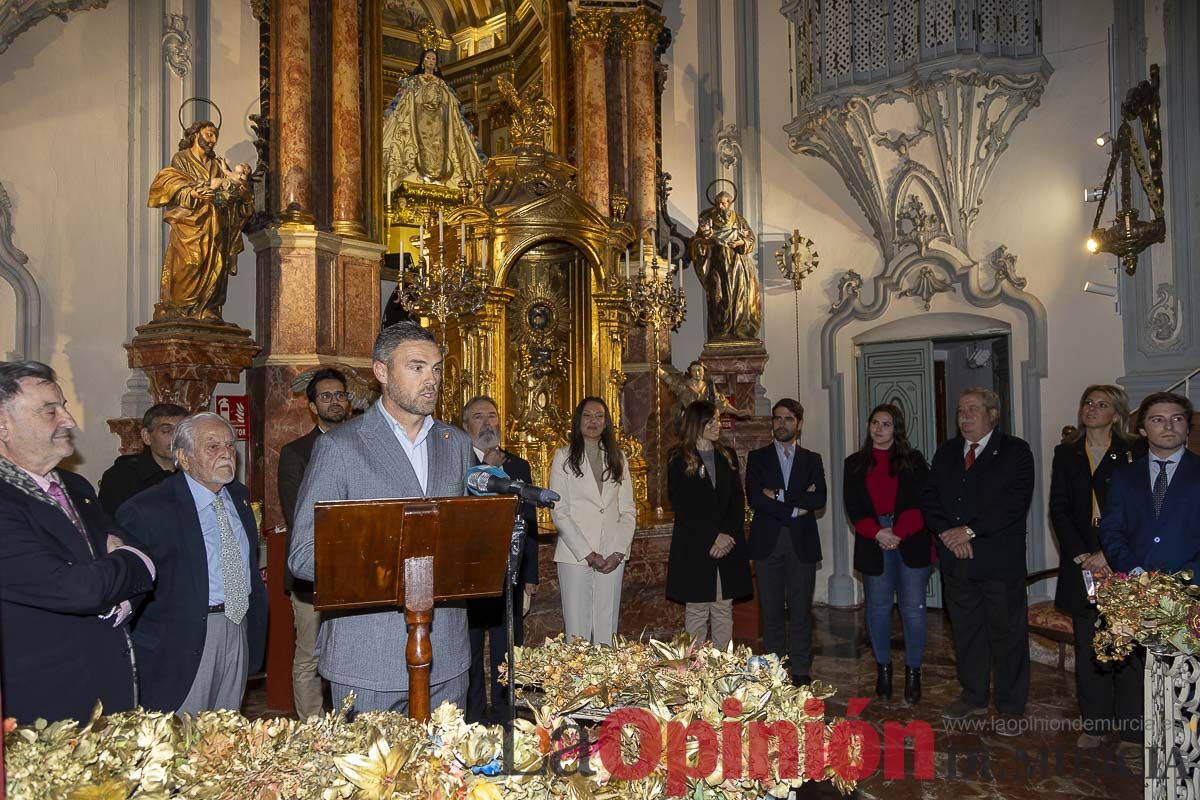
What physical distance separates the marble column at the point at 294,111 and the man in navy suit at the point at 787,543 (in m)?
4.07

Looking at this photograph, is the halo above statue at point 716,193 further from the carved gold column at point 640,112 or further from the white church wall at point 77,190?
the white church wall at point 77,190

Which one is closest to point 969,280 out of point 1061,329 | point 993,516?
point 1061,329

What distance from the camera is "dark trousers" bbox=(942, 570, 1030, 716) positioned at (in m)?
4.82

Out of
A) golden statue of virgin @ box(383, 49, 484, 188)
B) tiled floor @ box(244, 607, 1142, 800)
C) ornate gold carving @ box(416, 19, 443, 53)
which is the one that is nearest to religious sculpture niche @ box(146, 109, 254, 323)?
golden statue of virgin @ box(383, 49, 484, 188)

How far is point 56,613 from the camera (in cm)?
231

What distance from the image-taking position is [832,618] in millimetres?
8344

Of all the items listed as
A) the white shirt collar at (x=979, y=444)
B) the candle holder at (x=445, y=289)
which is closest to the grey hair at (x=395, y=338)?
the white shirt collar at (x=979, y=444)

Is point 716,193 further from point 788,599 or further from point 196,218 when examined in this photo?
point 788,599

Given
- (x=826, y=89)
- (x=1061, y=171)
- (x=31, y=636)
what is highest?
(x=826, y=89)

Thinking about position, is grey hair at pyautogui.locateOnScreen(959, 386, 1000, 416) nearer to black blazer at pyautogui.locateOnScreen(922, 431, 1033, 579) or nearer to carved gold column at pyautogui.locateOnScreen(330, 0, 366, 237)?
black blazer at pyautogui.locateOnScreen(922, 431, 1033, 579)

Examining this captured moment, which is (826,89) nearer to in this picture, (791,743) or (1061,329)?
(1061,329)

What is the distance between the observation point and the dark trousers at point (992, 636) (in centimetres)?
482

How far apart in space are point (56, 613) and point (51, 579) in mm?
171

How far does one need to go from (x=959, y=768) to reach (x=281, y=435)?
16.6 ft
